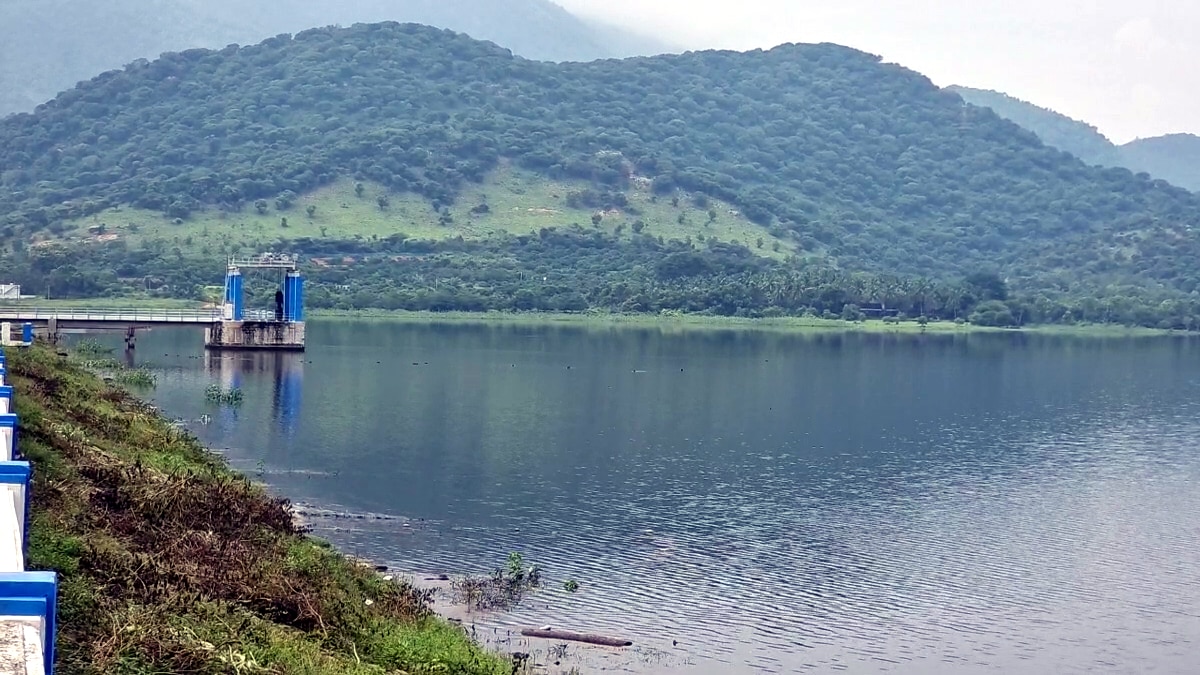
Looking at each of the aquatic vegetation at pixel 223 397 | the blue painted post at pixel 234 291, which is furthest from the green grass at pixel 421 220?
the aquatic vegetation at pixel 223 397

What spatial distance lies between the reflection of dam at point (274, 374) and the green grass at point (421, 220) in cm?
6063

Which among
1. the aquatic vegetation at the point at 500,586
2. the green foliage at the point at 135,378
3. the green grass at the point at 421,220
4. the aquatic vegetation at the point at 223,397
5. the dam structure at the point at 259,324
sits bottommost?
the aquatic vegetation at the point at 500,586

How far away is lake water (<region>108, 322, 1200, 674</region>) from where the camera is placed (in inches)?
1006

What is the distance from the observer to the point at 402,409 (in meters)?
56.1

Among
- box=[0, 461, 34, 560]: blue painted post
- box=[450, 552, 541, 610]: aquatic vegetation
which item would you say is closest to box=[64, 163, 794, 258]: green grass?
box=[450, 552, 541, 610]: aquatic vegetation

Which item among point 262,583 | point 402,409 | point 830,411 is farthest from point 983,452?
point 262,583

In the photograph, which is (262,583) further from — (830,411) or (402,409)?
(830,411)

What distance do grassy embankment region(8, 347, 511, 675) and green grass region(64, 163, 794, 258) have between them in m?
118

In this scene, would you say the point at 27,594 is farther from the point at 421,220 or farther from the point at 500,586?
the point at 421,220

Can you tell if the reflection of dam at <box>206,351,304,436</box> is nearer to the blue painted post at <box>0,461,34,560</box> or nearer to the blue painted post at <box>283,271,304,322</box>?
the blue painted post at <box>283,271,304,322</box>

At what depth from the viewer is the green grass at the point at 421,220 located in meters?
142

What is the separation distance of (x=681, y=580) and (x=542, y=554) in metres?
3.24

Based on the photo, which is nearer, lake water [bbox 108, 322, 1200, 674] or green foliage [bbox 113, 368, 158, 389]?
lake water [bbox 108, 322, 1200, 674]

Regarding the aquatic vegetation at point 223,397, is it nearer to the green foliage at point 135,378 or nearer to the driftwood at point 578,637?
the green foliage at point 135,378
